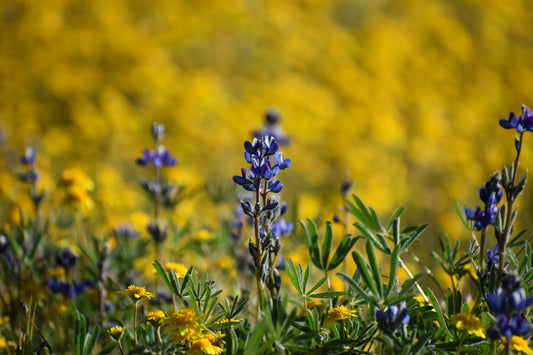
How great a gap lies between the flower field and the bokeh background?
3cm

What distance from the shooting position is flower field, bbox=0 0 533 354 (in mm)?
1397

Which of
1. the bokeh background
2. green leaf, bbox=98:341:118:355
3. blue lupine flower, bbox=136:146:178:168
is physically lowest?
green leaf, bbox=98:341:118:355

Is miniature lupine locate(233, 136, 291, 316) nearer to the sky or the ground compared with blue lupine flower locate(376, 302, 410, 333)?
nearer to the sky

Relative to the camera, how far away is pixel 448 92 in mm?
7102

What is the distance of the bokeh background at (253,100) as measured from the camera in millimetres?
5027

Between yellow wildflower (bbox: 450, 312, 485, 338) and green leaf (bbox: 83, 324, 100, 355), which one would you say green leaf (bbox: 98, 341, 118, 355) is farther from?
yellow wildflower (bbox: 450, 312, 485, 338)

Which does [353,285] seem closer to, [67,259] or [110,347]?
[110,347]

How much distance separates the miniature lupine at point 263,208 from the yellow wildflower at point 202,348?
0.19 meters

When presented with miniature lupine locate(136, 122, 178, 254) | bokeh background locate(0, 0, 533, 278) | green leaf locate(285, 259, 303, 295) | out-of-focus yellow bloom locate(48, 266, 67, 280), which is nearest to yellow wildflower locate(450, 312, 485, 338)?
green leaf locate(285, 259, 303, 295)

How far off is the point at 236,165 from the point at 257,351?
177 inches

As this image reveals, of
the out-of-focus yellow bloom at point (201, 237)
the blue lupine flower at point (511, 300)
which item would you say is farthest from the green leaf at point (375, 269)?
the out-of-focus yellow bloom at point (201, 237)

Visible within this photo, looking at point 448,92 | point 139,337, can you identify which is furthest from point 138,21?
point 139,337

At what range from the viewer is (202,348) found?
132 cm

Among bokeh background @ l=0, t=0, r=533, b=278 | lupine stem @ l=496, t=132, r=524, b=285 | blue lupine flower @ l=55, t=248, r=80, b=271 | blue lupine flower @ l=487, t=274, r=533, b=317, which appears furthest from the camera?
bokeh background @ l=0, t=0, r=533, b=278
